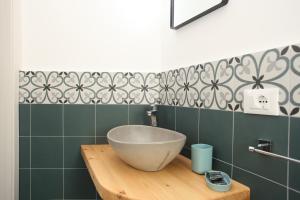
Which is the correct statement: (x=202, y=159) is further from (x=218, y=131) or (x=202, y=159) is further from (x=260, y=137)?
(x=260, y=137)

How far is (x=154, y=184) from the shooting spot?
862 millimetres

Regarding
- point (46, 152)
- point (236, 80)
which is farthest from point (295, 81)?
point (46, 152)

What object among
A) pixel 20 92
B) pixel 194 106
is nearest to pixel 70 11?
pixel 20 92

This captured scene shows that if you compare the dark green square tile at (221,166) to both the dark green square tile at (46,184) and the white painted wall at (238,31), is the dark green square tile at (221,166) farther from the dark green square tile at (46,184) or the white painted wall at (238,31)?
the dark green square tile at (46,184)

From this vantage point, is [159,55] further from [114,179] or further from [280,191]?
[280,191]

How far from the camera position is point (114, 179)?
2.96 ft

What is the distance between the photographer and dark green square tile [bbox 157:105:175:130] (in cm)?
139

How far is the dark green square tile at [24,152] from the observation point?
56.3 inches

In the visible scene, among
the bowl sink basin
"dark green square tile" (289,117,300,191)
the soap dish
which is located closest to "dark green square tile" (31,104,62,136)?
the bowl sink basin

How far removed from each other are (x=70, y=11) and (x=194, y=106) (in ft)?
3.27

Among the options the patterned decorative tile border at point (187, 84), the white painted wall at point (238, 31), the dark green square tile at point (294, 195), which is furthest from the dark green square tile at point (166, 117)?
the dark green square tile at point (294, 195)

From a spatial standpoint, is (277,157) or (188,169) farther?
(188,169)

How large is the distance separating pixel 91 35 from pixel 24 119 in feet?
2.19

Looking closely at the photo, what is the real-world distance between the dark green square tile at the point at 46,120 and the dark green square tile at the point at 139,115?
45 centimetres
